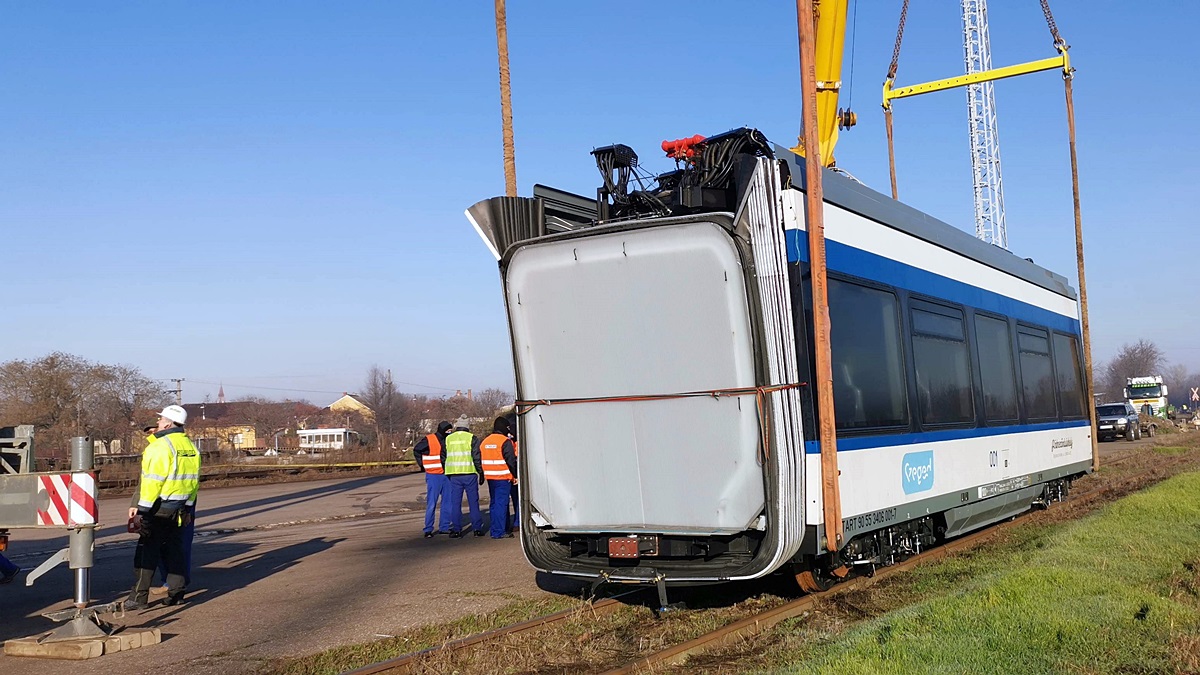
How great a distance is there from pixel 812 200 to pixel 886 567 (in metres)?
4.04

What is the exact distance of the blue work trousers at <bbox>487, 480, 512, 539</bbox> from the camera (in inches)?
545

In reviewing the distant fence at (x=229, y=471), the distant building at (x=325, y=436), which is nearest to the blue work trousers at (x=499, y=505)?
the distant fence at (x=229, y=471)

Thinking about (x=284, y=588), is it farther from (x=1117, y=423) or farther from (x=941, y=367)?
(x=1117, y=423)

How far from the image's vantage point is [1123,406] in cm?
4469

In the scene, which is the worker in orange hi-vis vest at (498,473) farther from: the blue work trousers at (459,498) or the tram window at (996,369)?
the tram window at (996,369)

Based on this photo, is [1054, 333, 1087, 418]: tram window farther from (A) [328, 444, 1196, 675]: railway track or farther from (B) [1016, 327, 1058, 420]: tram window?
(A) [328, 444, 1196, 675]: railway track

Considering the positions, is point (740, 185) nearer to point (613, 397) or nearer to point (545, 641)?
point (613, 397)

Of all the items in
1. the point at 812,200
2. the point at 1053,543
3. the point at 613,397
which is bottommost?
the point at 1053,543

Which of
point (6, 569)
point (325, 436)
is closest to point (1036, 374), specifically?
point (6, 569)

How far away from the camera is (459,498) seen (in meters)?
14.2

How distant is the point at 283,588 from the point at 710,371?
5.22 metres

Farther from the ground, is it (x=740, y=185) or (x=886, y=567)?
(x=740, y=185)

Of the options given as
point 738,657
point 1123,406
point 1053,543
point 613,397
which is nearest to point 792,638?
point 738,657

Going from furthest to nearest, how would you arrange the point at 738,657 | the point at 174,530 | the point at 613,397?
the point at 174,530, the point at 613,397, the point at 738,657
